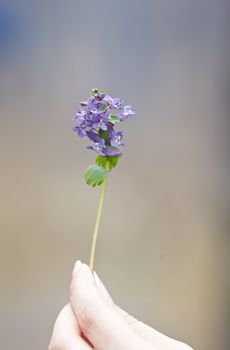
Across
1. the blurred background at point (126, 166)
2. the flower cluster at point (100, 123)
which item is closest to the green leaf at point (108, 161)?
the flower cluster at point (100, 123)

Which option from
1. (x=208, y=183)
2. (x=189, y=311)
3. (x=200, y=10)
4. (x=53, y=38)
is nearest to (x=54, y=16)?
(x=53, y=38)

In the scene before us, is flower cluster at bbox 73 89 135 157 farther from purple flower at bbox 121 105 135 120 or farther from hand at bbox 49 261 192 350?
hand at bbox 49 261 192 350

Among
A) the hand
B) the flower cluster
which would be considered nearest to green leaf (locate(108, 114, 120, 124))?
the flower cluster

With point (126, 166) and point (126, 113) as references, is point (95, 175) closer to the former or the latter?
point (126, 113)

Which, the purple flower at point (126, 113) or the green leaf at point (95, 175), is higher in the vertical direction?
the purple flower at point (126, 113)

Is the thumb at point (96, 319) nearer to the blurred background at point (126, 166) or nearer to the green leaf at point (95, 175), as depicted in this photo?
the green leaf at point (95, 175)
